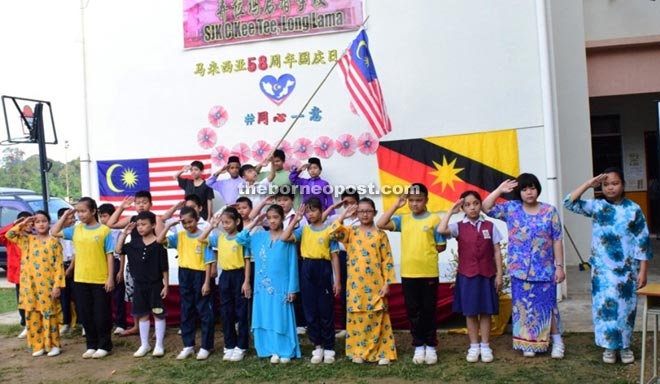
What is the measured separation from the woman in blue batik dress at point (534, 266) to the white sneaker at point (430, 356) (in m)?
0.68

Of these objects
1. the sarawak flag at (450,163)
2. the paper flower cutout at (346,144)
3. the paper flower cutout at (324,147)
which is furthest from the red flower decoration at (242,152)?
the sarawak flag at (450,163)

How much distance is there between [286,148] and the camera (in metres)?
7.49

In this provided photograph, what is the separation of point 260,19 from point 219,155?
1.76 metres

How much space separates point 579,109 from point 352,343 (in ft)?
19.3

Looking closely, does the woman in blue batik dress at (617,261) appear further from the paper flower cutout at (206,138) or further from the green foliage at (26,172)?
the green foliage at (26,172)

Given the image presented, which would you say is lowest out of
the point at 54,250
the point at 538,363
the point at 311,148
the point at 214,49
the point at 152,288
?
the point at 538,363

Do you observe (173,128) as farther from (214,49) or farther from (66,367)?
(66,367)

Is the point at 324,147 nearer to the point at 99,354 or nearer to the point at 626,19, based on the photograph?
the point at 99,354

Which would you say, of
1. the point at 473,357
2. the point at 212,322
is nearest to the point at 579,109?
the point at 473,357

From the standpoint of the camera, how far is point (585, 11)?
374 inches

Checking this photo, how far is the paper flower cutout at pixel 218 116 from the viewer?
7.69m

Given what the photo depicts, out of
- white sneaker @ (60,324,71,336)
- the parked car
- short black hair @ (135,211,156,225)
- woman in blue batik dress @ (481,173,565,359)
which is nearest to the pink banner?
short black hair @ (135,211,156,225)

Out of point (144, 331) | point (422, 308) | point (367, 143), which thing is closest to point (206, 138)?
point (367, 143)

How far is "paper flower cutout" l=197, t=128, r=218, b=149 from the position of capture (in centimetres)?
773
